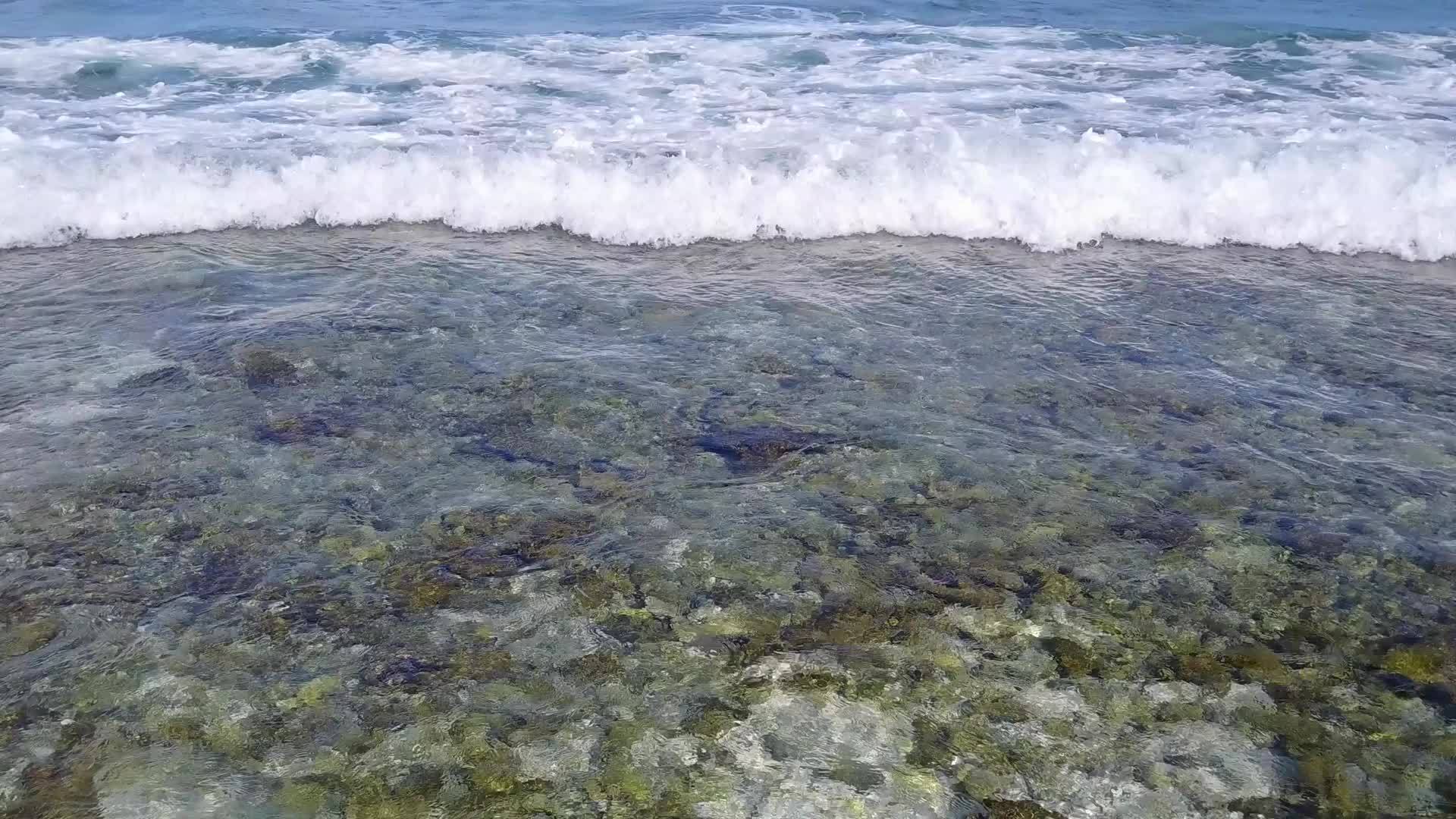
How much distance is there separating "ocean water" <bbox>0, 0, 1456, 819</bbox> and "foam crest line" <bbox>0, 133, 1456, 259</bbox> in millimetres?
38

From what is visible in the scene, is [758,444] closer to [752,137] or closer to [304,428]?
[304,428]

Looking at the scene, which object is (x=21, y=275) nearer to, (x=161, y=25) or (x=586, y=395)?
(x=586, y=395)

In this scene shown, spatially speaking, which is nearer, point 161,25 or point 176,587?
point 176,587

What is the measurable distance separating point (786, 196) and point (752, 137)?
1.51 meters

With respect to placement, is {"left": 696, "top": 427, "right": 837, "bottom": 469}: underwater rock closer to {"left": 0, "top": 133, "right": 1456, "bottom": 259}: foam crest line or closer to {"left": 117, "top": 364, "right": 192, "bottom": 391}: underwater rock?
{"left": 117, "top": 364, "right": 192, "bottom": 391}: underwater rock

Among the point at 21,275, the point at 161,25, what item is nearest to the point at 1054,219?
the point at 21,275

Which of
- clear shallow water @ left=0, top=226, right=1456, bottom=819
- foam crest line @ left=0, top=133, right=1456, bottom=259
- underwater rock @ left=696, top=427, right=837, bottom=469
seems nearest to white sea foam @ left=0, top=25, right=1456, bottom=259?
foam crest line @ left=0, top=133, right=1456, bottom=259

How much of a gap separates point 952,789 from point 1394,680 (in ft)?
4.95

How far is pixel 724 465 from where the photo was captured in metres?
4.55

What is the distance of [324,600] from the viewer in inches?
145

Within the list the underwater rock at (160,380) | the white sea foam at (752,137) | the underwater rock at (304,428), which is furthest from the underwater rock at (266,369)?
the white sea foam at (752,137)

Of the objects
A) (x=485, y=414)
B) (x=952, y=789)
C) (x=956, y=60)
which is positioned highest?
(x=956, y=60)

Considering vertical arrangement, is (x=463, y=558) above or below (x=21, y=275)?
below

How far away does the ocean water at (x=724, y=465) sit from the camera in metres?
3.12
